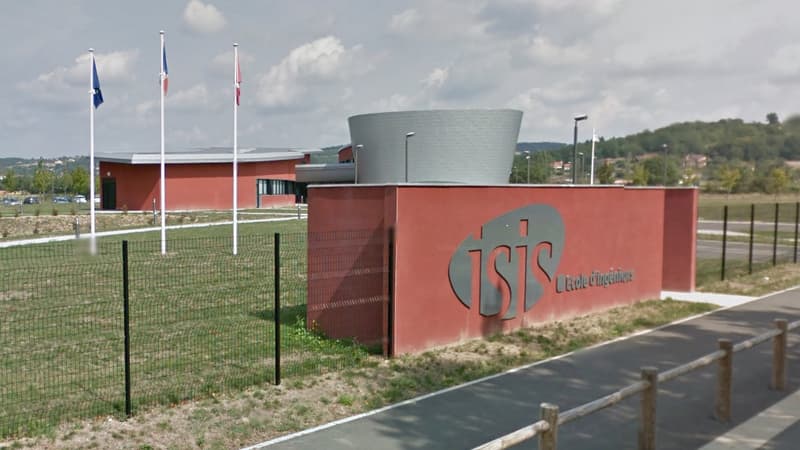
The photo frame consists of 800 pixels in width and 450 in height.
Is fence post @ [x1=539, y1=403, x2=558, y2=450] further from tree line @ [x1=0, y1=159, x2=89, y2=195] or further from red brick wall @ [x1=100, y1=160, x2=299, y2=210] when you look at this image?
tree line @ [x1=0, y1=159, x2=89, y2=195]

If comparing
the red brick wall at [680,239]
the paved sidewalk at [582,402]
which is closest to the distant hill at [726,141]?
the red brick wall at [680,239]

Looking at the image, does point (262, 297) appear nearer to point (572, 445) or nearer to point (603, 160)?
point (572, 445)

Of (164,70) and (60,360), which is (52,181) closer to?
(164,70)

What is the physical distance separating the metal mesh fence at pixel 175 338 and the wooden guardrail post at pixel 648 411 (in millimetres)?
4255

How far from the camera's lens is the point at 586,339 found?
11.6 meters

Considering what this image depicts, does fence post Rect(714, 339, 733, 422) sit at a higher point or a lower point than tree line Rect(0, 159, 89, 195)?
lower

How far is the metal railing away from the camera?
16.1 ft

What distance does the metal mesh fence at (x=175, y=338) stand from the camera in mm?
7703

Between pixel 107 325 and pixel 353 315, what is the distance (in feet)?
14.6

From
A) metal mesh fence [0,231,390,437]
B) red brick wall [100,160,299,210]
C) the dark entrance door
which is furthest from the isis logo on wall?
the dark entrance door

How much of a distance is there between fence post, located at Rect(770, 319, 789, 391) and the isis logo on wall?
14.0 ft

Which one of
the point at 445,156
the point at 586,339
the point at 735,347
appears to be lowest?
the point at 586,339

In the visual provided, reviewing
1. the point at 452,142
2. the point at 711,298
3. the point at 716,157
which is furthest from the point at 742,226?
the point at 711,298

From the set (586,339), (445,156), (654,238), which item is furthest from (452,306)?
(445,156)
